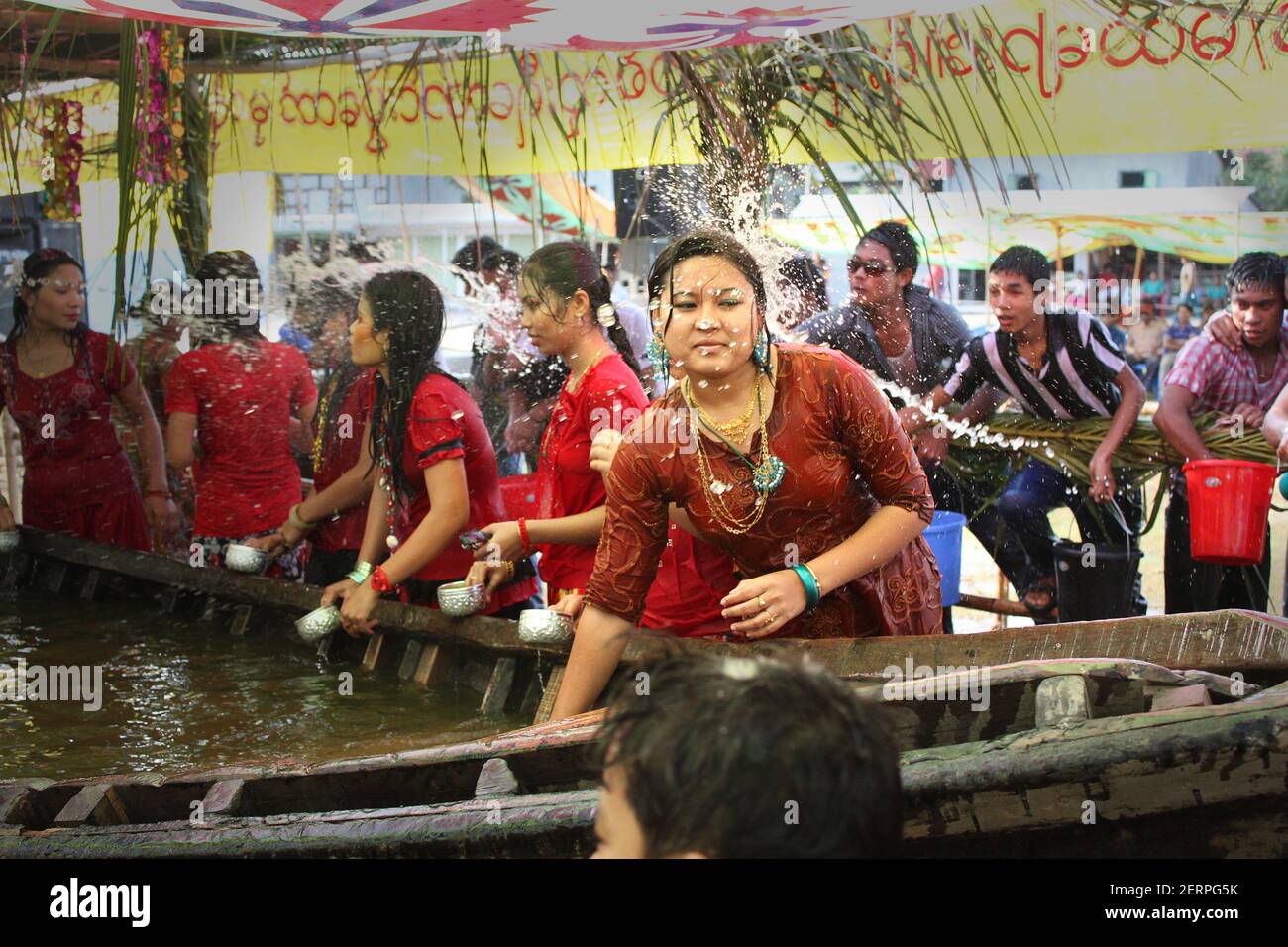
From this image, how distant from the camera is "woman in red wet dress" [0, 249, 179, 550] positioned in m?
5.20

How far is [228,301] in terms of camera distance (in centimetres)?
482

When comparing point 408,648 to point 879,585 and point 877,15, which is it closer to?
point 879,585

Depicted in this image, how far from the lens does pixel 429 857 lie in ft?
7.58

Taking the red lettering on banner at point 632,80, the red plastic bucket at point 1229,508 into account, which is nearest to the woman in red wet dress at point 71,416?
the red lettering on banner at point 632,80

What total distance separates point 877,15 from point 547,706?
2.20 meters

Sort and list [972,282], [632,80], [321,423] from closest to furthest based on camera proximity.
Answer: [321,423], [632,80], [972,282]

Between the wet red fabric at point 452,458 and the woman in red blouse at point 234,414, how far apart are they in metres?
1.00

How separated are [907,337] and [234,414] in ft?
8.70

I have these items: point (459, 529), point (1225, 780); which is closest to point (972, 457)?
point (459, 529)

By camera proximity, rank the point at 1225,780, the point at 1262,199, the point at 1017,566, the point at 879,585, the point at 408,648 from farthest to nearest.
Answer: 1. the point at 1262,199
2. the point at 1017,566
3. the point at 408,648
4. the point at 879,585
5. the point at 1225,780

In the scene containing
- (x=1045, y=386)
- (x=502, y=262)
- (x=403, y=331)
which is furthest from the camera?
(x=502, y=262)

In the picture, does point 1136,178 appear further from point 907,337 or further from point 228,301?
point 228,301

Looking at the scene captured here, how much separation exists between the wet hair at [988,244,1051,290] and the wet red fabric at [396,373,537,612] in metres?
2.18

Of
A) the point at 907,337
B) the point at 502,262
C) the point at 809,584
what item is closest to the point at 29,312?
the point at 502,262
